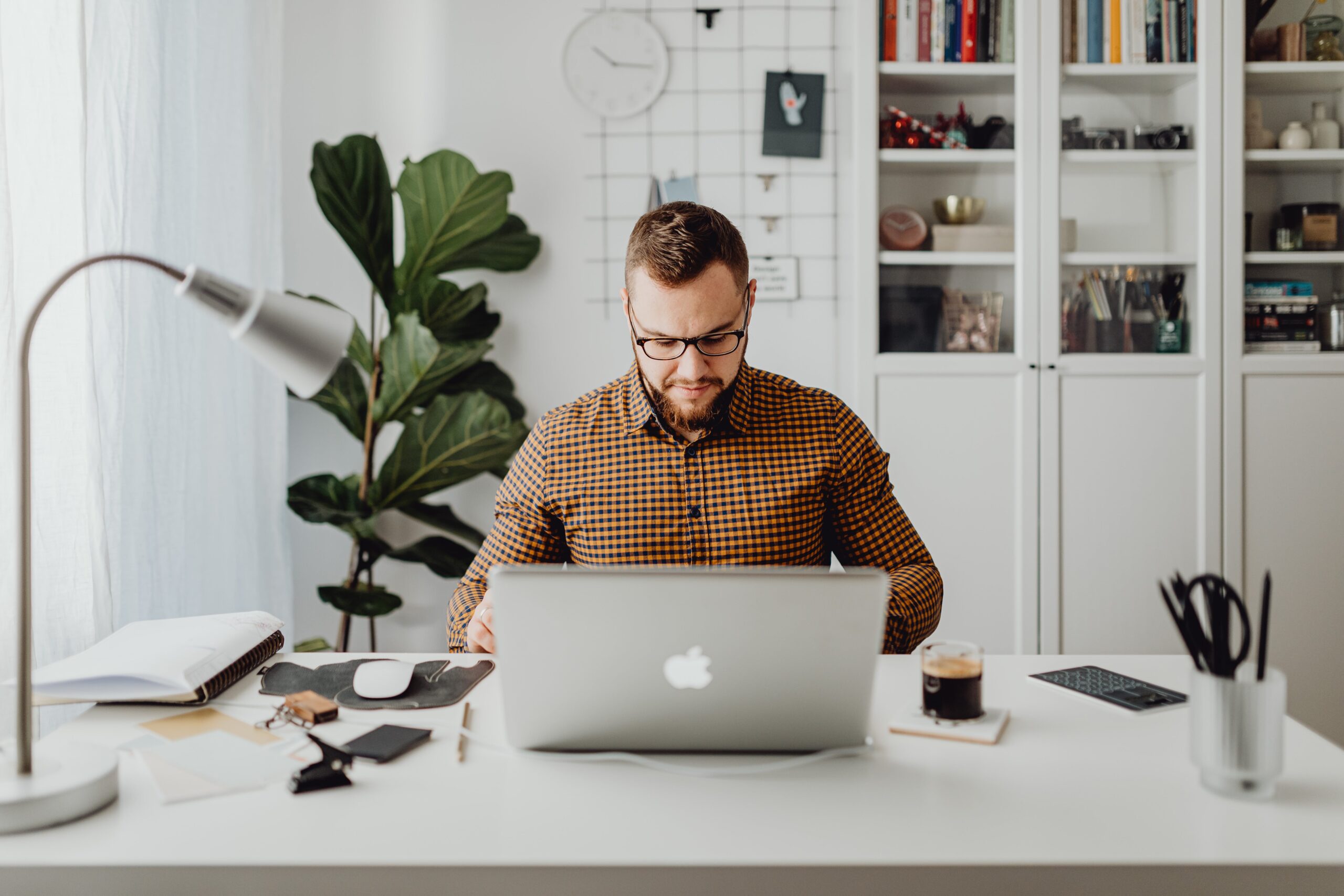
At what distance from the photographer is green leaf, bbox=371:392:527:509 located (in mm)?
2412

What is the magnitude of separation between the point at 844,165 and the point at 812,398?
4.35 feet

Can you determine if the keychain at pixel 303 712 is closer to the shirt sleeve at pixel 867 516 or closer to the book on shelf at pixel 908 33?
the shirt sleeve at pixel 867 516

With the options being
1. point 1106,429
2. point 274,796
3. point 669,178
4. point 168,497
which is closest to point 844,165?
point 669,178

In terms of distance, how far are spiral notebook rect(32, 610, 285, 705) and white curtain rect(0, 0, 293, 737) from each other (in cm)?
12

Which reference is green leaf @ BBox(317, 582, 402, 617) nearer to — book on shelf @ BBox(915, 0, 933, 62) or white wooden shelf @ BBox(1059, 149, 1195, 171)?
book on shelf @ BBox(915, 0, 933, 62)

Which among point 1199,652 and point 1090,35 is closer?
point 1199,652

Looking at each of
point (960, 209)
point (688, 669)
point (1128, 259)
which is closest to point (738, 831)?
point (688, 669)

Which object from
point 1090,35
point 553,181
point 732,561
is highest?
point 1090,35

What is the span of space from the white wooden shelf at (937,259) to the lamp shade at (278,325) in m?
1.95

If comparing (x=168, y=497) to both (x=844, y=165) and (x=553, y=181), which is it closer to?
(x=553, y=181)

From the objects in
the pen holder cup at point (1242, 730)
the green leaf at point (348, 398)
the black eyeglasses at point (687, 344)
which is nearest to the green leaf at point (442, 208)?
the green leaf at point (348, 398)

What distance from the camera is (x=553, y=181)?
111 inches

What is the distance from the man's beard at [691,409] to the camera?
5.06 ft

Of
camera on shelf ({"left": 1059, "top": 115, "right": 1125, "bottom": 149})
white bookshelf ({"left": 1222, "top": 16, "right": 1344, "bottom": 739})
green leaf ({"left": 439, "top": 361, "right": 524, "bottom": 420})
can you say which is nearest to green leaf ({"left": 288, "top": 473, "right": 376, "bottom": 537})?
green leaf ({"left": 439, "top": 361, "right": 524, "bottom": 420})
